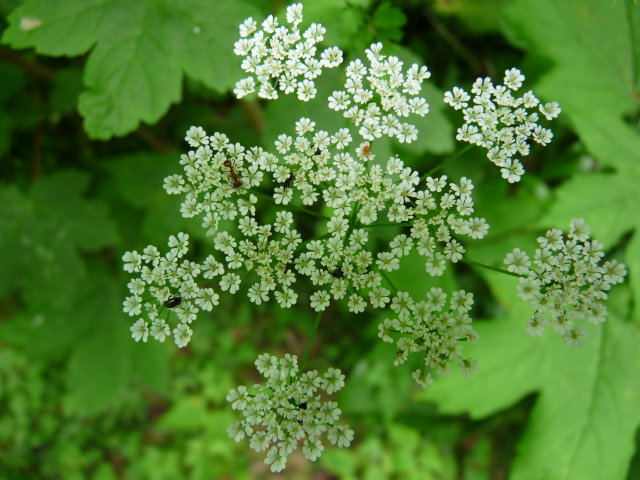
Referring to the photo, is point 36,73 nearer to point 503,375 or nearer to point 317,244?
point 317,244

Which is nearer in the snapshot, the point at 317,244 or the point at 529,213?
the point at 317,244

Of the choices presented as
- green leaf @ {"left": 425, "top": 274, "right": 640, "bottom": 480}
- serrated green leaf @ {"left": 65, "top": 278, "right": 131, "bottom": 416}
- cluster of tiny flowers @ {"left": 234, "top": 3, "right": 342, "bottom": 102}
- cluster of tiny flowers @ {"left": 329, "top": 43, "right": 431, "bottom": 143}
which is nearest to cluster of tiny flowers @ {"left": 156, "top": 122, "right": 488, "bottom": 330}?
cluster of tiny flowers @ {"left": 329, "top": 43, "right": 431, "bottom": 143}

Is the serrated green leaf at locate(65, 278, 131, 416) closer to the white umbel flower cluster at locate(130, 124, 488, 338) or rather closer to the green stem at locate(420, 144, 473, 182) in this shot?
the white umbel flower cluster at locate(130, 124, 488, 338)

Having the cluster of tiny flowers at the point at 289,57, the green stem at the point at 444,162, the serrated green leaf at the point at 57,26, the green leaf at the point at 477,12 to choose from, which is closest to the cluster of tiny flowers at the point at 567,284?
the green stem at the point at 444,162

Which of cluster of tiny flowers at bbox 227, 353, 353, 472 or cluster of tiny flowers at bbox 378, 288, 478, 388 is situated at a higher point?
cluster of tiny flowers at bbox 378, 288, 478, 388

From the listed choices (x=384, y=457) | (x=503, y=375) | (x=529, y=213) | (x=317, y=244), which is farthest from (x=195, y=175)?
(x=384, y=457)

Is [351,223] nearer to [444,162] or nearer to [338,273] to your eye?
[338,273]
